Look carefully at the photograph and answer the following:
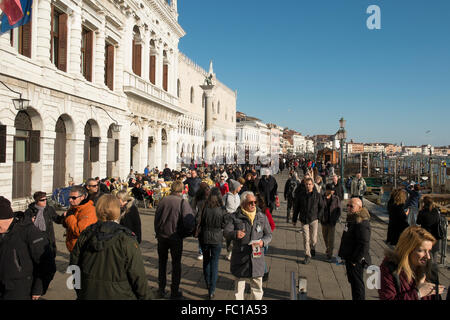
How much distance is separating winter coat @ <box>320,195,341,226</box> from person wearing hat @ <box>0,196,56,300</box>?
5.07 metres

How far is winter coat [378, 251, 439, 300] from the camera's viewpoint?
243cm

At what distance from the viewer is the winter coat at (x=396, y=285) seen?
2428mm

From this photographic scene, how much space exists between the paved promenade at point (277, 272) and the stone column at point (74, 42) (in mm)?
8431

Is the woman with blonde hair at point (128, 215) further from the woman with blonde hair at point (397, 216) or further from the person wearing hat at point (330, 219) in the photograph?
the woman with blonde hair at point (397, 216)

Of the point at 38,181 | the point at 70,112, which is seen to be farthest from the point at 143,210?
the point at 70,112

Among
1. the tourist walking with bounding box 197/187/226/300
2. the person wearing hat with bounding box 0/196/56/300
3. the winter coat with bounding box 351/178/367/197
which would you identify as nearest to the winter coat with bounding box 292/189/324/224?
the tourist walking with bounding box 197/187/226/300

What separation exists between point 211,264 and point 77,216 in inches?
74.9

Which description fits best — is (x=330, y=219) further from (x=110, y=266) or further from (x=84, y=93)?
(x=84, y=93)

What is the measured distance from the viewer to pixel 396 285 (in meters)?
2.45

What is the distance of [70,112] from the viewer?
1388 cm

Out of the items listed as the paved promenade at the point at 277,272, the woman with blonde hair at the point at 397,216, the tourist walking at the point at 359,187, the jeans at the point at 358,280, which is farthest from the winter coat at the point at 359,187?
the jeans at the point at 358,280

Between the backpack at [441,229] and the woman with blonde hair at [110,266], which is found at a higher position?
the woman with blonde hair at [110,266]

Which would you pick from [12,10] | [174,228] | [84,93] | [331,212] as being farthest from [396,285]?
[84,93]
